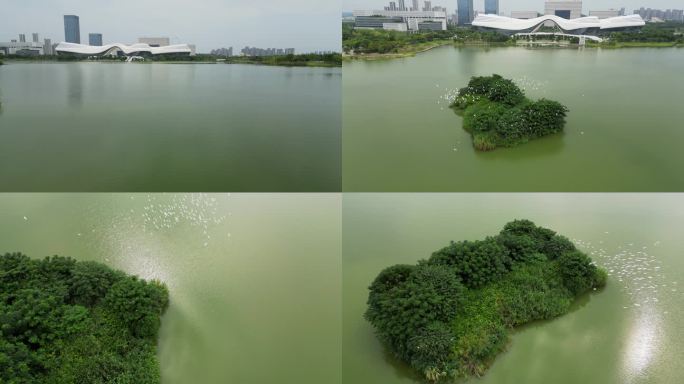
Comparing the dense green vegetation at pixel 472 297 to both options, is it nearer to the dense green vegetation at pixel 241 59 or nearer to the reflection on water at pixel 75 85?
the dense green vegetation at pixel 241 59

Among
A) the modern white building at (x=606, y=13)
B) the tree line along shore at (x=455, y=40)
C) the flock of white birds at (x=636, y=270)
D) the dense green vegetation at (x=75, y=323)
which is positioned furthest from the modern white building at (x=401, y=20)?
the dense green vegetation at (x=75, y=323)

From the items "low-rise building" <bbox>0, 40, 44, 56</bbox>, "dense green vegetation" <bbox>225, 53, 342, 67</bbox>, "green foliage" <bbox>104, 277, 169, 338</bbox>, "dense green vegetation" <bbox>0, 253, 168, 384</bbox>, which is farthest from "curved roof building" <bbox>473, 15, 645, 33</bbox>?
"low-rise building" <bbox>0, 40, 44, 56</bbox>

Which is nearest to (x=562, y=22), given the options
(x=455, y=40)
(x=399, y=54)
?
(x=455, y=40)

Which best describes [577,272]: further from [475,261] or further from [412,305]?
[412,305]

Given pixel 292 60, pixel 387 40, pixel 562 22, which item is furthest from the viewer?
pixel 292 60

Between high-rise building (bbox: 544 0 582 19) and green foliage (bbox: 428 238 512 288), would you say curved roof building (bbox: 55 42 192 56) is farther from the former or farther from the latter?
green foliage (bbox: 428 238 512 288)

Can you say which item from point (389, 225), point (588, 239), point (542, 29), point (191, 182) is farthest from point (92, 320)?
point (542, 29)

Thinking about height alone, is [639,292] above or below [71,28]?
below
